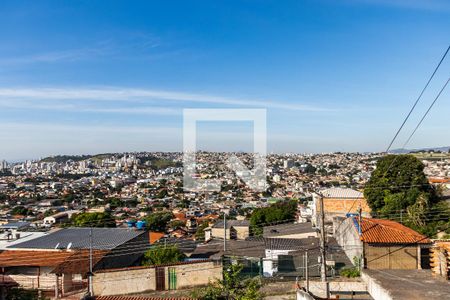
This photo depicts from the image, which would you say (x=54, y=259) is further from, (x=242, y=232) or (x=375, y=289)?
(x=242, y=232)

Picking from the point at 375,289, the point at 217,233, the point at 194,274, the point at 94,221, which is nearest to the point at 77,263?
the point at 194,274

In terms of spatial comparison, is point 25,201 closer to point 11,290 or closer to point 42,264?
point 42,264

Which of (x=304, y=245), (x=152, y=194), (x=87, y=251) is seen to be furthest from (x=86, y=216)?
(x=152, y=194)

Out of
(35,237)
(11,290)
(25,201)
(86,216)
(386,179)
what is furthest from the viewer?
(25,201)

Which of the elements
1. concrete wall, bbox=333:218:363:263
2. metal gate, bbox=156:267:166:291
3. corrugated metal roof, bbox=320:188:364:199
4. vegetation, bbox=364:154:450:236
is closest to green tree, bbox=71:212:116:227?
corrugated metal roof, bbox=320:188:364:199

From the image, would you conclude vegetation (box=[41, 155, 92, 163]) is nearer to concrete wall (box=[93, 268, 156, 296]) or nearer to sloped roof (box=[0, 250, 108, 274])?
sloped roof (box=[0, 250, 108, 274])

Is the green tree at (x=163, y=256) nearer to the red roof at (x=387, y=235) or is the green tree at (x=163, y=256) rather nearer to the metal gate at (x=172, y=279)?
the metal gate at (x=172, y=279)
